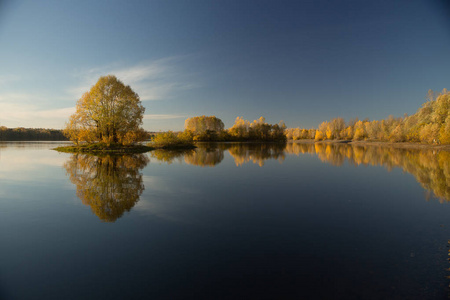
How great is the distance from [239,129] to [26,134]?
10202cm

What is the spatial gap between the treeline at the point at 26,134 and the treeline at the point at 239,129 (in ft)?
220

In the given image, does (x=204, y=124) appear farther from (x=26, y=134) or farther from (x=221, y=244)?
(x=221, y=244)

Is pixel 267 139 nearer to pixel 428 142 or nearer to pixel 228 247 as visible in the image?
pixel 428 142

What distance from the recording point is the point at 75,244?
5.84 metres

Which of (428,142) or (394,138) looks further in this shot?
(394,138)

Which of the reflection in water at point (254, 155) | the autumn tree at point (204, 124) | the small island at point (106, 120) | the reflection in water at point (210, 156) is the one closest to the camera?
the reflection in water at point (210, 156)

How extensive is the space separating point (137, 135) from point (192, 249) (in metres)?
39.1

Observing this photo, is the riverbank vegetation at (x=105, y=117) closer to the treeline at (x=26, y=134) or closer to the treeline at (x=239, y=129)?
the treeline at (x=239, y=129)

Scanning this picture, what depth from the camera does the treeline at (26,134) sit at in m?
98.6

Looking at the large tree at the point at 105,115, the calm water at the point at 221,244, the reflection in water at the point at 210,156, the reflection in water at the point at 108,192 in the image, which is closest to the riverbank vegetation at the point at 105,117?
the large tree at the point at 105,115

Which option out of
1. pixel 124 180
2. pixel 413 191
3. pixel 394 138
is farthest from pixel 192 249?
pixel 394 138

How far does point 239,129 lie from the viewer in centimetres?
11875

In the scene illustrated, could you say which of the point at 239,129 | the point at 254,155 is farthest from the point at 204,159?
the point at 239,129

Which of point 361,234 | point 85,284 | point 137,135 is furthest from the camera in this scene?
point 137,135
